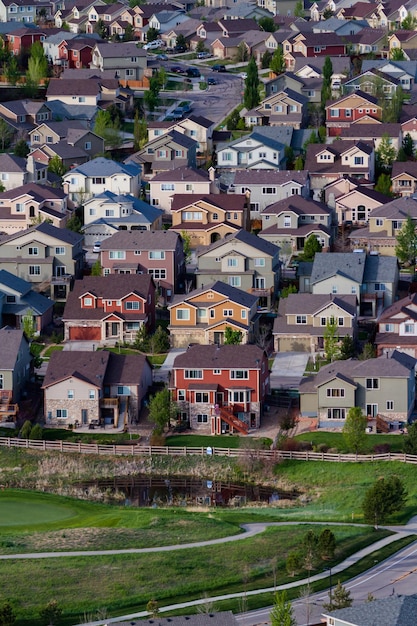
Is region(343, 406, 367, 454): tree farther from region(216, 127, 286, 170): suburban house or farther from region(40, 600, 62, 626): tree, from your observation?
region(216, 127, 286, 170): suburban house

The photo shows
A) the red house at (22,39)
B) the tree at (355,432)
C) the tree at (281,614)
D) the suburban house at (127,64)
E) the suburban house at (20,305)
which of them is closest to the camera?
the tree at (281,614)

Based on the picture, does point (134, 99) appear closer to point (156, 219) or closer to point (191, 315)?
point (156, 219)

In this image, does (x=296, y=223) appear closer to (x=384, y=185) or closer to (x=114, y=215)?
(x=384, y=185)

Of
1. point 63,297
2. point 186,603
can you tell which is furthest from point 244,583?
point 63,297

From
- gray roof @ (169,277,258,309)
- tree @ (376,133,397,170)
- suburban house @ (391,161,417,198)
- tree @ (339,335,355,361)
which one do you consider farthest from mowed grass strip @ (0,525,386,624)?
tree @ (376,133,397,170)

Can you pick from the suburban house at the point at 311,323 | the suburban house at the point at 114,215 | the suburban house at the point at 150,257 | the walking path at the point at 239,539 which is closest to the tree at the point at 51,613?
the walking path at the point at 239,539

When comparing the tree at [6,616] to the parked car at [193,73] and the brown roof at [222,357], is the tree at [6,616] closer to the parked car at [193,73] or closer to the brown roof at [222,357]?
the brown roof at [222,357]

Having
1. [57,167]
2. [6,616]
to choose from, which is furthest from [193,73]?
[6,616]
